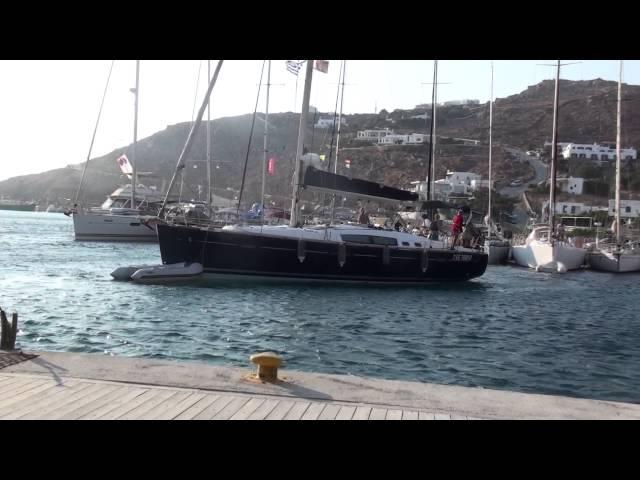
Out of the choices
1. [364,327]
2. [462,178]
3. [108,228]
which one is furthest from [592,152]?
[364,327]

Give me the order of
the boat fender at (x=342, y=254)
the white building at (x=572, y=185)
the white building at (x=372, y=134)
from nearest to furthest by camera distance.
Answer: the boat fender at (x=342, y=254) → the white building at (x=572, y=185) → the white building at (x=372, y=134)

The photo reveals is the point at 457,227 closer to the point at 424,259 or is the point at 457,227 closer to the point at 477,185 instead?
the point at 424,259

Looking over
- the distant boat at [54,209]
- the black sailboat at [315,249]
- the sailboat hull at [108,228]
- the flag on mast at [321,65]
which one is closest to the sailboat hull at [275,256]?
the black sailboat at [315,249]

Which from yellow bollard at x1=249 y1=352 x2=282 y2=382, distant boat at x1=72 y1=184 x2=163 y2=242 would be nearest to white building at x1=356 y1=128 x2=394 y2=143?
distant boat at x1=72 y1=184 x2=163 y2=242

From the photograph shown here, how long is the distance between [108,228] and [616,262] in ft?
116

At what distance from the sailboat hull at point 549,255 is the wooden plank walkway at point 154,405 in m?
34.4

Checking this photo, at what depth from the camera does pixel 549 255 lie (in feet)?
125

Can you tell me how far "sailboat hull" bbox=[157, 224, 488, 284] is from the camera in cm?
2372

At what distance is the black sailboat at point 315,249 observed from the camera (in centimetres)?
2375

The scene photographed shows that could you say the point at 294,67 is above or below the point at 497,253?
above

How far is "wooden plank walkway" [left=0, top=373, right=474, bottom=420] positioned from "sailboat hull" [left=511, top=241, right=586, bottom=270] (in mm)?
34441

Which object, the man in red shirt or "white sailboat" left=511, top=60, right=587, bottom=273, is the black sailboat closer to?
the man in red shirt

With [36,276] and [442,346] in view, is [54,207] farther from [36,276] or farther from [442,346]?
[442,346]

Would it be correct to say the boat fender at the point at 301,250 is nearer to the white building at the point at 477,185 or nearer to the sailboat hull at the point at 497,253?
the sailboat hull at the point at 497,253
